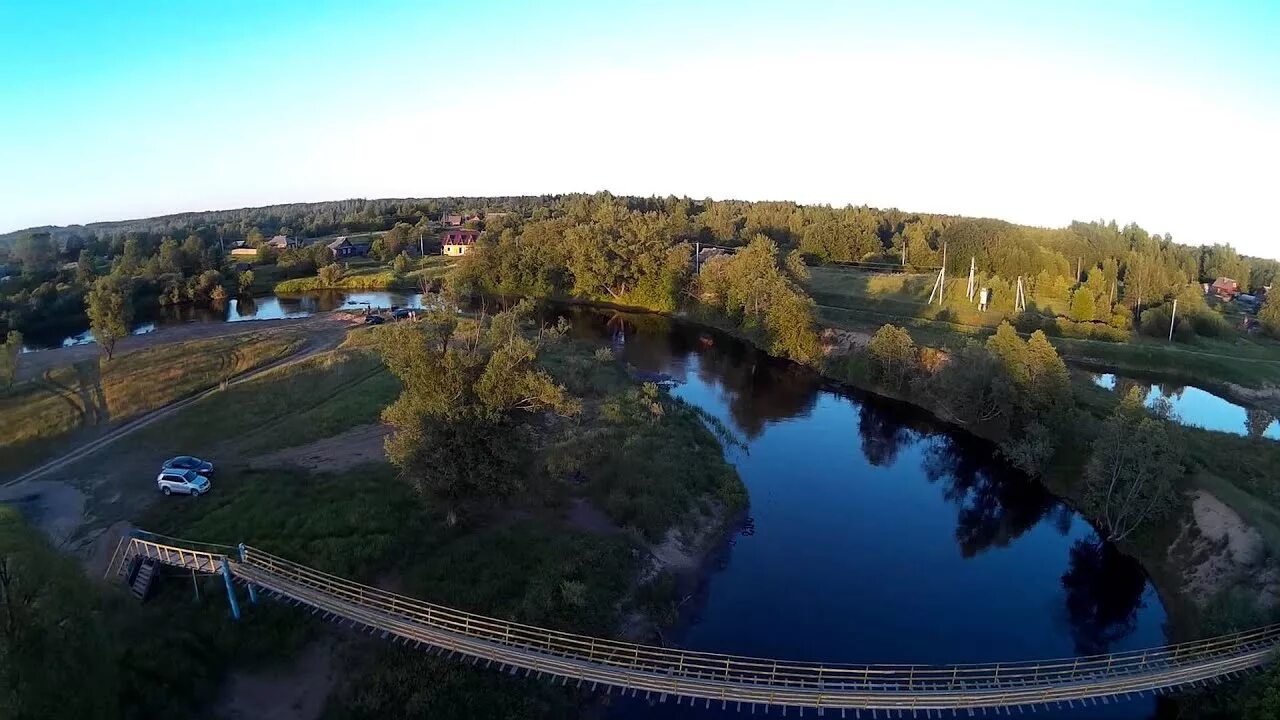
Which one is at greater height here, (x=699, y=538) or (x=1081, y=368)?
(x=1081, y=368)

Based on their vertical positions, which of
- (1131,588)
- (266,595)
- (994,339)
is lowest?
(1131,588)

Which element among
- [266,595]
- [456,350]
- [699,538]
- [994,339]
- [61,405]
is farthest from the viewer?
[994,339]

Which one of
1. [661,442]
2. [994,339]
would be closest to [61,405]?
[661,442]

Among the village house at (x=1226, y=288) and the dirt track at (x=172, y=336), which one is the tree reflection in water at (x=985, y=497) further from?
the village house at (x=1226, y=288)

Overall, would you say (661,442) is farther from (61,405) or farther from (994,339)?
(61,405)

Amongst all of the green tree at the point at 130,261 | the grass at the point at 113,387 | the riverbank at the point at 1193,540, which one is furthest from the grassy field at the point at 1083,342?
the green tree at the point at 130,261

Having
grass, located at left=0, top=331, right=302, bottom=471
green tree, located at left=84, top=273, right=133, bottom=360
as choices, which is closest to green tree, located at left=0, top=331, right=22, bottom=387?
grass, located at left=0, top=331, right=302, bottom=471

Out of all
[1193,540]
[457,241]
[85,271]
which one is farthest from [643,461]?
[457,241]

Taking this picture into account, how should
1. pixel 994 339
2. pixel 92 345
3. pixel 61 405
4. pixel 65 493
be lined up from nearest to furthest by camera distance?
pixel 65 493
pixel 61 405
pixel 994 339
pixel 92 345
